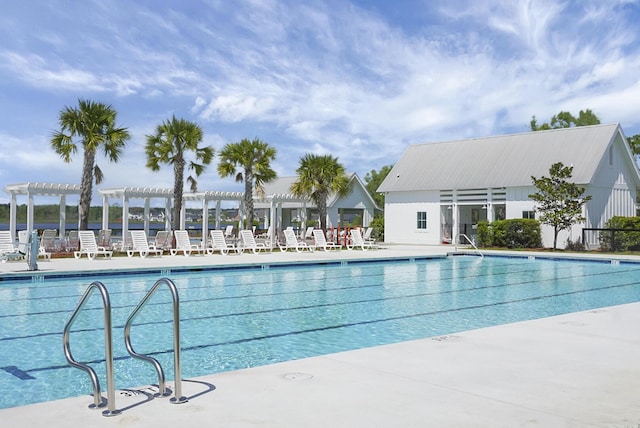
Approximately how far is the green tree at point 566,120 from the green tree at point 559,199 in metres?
28.9

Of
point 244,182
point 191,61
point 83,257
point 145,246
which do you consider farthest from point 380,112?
point 83,257

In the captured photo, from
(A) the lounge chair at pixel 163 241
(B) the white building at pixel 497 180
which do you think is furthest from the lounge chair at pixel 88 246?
(B) the white building at pixel 497 180

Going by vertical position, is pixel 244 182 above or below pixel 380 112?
below

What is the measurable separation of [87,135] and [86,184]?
1.85m

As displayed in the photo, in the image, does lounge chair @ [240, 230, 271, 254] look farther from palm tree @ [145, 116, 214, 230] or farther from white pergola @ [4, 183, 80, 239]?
white pergola @ [4, 183, 80, 239]

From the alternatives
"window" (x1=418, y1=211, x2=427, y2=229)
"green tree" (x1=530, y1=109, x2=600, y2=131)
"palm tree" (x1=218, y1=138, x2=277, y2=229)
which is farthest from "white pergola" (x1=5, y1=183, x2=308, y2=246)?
"green tree" (x1=530, y1=109, x2=600, y2=131)

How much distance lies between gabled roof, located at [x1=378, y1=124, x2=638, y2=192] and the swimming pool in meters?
11.7

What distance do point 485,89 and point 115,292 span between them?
61.8 ft

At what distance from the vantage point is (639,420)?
3.77m

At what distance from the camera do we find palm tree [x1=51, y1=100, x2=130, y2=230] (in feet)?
71.8

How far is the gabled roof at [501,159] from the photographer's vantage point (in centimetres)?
2841

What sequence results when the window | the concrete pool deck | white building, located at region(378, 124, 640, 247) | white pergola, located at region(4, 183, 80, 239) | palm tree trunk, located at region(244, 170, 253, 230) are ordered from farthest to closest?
1. the window
2. white building, located at region(378, 124, 640, 247)
3. palm tree trunk, located at region(244, 170, 253, 230)
4. white pergola, located at region(4, 183, 80, 239)
5. the concrete pool deck

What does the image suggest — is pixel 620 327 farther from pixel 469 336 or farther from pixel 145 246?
pixel 145 246

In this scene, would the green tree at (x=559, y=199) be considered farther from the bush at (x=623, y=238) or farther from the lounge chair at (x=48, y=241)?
the lounge chair at (x=48, y=241)
